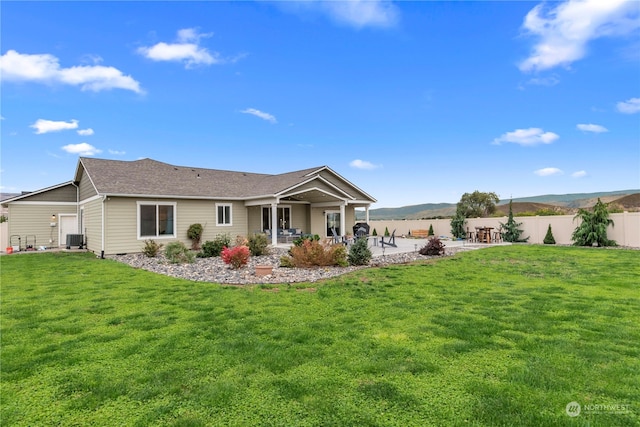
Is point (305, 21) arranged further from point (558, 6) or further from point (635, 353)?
point (635, 353)

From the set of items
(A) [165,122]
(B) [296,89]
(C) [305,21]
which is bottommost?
(A) [165,122]

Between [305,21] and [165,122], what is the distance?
1086cm

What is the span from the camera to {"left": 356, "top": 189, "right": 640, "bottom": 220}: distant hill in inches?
1270

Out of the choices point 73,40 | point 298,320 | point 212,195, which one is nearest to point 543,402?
point 298,320

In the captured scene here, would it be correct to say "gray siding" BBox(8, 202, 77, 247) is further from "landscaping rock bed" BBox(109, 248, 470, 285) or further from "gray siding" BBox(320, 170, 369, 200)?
"gray siding" BBox(320, 170, 369, 200)

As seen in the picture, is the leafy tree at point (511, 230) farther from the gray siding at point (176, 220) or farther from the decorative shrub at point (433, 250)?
the gray siding at point (176, 220)

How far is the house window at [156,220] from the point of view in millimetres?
15461

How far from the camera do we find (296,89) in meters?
19.9

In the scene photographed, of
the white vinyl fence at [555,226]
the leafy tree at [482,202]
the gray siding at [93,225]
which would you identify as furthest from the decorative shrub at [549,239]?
the gray siding at [93,225]

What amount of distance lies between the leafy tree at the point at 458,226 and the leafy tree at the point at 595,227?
296 inches

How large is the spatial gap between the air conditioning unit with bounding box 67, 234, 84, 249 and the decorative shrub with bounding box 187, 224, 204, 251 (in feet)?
22.6

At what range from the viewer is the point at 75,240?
18.2 meters

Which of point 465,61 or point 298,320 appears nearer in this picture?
point 298,320

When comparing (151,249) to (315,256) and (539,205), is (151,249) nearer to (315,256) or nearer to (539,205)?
(315,256)
